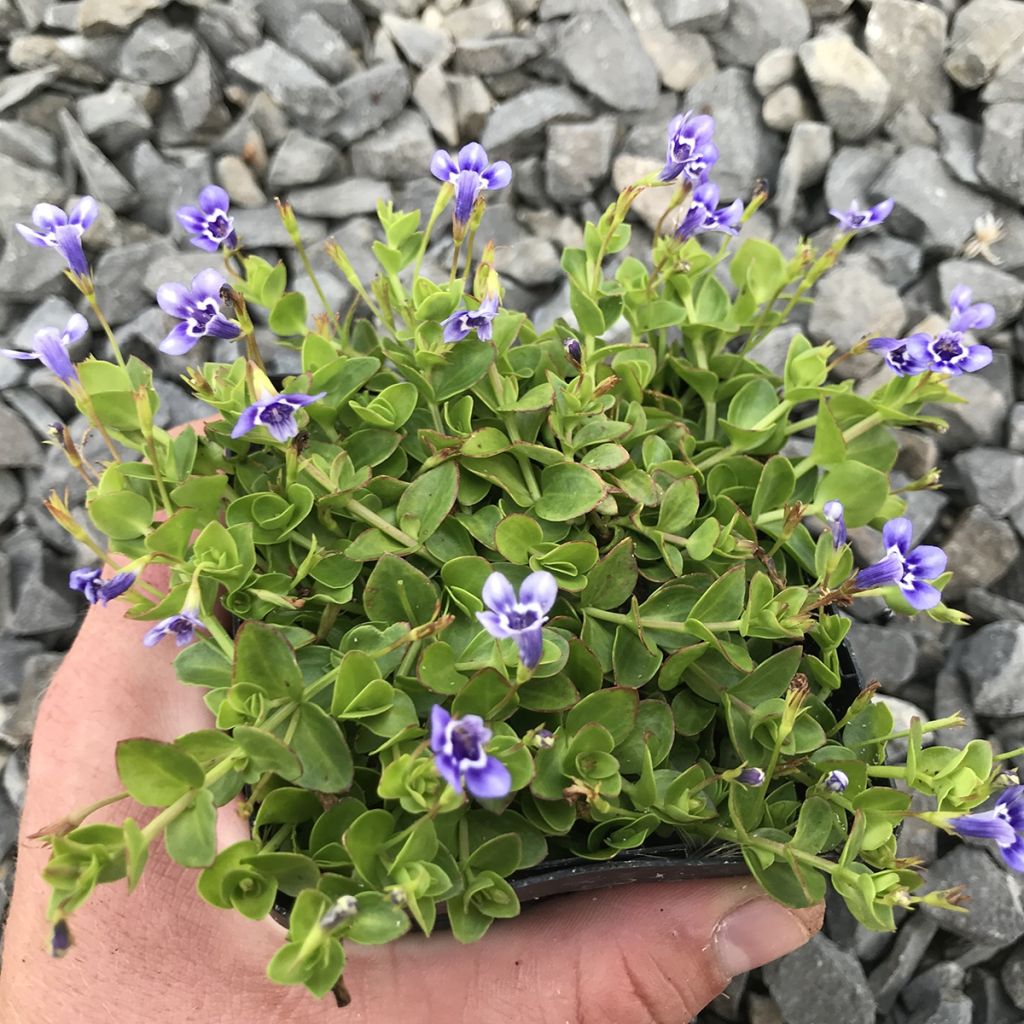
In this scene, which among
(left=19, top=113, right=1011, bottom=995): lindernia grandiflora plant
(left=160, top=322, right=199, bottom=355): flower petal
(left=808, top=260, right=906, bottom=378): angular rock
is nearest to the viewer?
(left=19, top=113, right=1011, bottom=995): lindernia grandiflora plant

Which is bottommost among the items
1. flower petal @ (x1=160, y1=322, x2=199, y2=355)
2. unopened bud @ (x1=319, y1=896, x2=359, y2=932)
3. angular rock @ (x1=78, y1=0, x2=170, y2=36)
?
unopened bud @ (x1=319, y1=896, x2=359, y2=932)

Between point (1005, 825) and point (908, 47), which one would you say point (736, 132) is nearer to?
point (908, 47)

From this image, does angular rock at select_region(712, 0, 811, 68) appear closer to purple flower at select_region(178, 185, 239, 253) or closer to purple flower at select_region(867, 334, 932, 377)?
purple flower at select_region(867, 334, 932, 377)

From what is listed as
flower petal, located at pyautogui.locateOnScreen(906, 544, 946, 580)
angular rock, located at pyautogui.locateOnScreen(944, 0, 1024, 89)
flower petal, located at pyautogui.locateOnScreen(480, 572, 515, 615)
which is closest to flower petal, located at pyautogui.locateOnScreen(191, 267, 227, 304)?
flower petal, located at pyautogui.locateOnScreen(480, 572, 515, 615)

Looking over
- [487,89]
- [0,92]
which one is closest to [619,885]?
[487,89]

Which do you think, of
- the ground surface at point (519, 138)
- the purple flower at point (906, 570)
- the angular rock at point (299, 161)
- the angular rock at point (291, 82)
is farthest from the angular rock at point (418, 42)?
the purple flower at point (906, 570)

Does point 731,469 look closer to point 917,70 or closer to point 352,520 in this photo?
point 352,520

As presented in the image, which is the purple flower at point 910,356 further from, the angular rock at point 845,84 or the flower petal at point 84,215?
the angular rock at point 845,84

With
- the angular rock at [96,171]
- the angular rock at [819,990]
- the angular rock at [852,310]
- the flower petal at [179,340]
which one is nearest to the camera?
the flower petal at [179,340]
